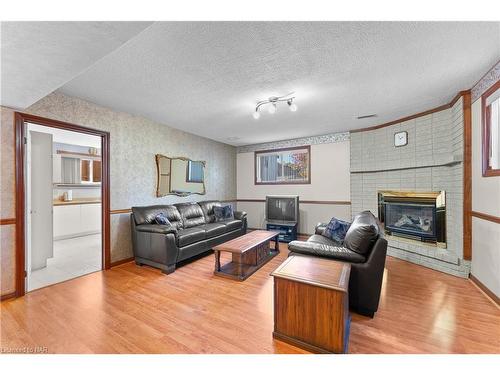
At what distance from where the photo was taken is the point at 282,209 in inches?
198

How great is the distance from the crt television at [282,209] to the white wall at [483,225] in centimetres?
285

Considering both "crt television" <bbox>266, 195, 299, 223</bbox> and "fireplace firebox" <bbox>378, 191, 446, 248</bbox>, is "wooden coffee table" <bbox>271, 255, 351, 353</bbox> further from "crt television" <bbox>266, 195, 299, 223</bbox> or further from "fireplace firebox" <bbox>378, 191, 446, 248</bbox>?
"crt television" <bbox>266, 195, 299, 223</bbox>

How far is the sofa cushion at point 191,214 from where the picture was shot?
13.1 feet

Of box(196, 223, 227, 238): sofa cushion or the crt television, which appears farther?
the crt television

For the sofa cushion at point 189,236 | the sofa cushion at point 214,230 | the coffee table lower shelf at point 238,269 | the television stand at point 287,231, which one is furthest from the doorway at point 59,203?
the television stand at point 287,231

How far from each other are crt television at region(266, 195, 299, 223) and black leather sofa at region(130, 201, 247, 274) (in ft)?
4.04

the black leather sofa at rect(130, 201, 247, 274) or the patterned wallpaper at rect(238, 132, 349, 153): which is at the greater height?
the patterned wallpaper at rect(238, 132, 349, 153)

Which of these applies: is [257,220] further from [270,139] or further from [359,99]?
[359,99]

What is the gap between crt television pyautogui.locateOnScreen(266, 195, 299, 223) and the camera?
4.86 m

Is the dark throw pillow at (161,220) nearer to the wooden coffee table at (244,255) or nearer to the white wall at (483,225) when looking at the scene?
the wooden coffee table at (244,255)

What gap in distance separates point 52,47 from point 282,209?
4.49 meters

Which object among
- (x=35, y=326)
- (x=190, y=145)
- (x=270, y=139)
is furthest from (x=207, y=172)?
(x=35, y=326)

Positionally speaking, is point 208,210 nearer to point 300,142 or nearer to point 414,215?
point 300,142

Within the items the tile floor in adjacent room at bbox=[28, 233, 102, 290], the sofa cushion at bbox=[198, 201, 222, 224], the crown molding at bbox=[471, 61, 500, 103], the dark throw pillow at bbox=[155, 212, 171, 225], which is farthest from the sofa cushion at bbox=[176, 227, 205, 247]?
the crown molding at bbox=[471, 61, 500, 103]
